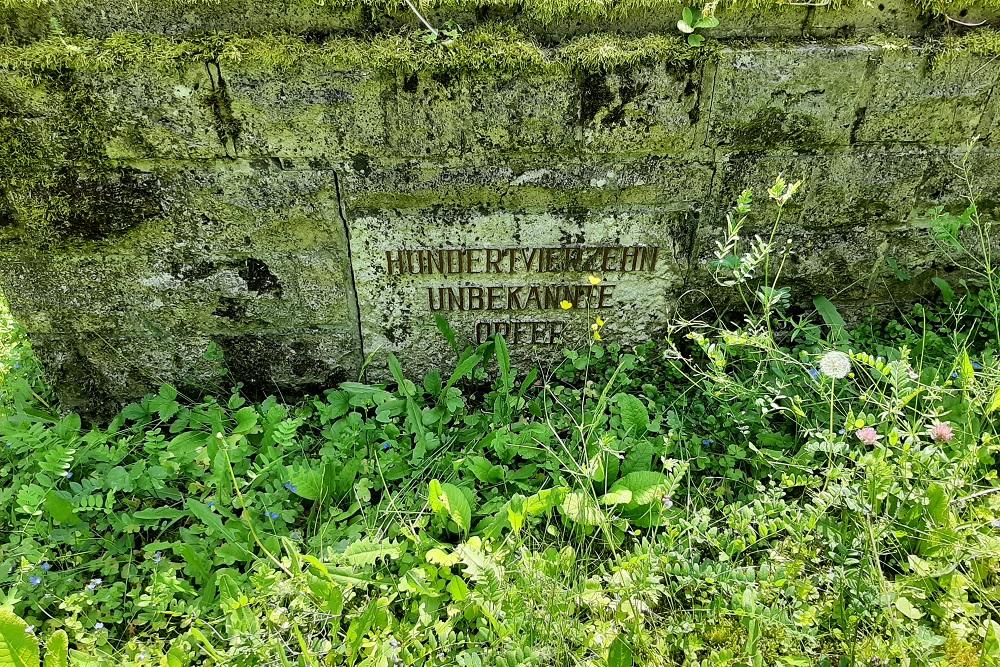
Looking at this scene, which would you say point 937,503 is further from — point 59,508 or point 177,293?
point 59,508

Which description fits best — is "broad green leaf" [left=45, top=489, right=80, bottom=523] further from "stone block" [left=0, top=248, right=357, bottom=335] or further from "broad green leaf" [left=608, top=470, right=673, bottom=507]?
"broad green leaf" [left=608, top=470, right=673, bottom=507]

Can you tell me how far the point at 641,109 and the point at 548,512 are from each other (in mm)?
1223

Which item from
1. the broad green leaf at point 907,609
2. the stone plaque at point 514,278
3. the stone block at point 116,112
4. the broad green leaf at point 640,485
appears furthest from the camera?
the stone plaque at point 514,278

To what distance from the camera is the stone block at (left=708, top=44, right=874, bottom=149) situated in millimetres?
1847

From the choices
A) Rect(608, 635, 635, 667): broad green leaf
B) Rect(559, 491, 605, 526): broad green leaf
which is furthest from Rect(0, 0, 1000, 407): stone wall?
Rect(608, 635, 635, 667): broad green leaf

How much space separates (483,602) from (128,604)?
3.50 ft

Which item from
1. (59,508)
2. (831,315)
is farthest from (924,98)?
(59,508)

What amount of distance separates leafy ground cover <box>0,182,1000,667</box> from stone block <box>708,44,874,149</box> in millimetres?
239

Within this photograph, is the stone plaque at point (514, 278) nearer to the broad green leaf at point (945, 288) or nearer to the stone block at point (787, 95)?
the stone block at point (787, 95)

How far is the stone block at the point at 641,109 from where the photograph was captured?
1.86 meters

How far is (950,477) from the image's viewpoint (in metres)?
1.63

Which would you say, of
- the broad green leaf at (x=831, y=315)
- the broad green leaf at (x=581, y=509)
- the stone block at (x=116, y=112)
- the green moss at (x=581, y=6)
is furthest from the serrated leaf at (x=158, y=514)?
the broad green leaf at (x=831, y=315)

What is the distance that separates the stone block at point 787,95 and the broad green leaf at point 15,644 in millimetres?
2170

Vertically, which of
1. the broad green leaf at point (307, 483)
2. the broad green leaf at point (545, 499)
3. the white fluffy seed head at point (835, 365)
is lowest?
the broad green leaf at point (307, 483)
